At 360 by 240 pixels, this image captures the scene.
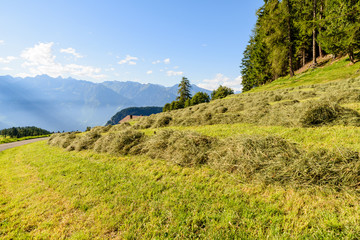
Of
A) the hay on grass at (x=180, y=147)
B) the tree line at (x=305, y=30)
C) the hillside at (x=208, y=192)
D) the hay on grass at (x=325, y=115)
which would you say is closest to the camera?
the hillside at (x=208, y=192)

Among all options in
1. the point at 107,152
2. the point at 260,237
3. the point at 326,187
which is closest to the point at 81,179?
the point at 107,152

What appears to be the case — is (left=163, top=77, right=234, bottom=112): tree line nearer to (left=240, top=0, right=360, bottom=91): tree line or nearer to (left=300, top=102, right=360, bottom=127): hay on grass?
(left=240, top=0, right=360, bottom=91): tree line

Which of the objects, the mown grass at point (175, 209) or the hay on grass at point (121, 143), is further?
the hay on grass at point (121, 143)

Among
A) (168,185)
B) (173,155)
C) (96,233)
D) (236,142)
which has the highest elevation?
(236,142)

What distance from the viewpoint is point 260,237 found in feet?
7.02

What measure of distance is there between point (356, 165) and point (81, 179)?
272 inches

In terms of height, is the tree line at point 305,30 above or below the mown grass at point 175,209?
above

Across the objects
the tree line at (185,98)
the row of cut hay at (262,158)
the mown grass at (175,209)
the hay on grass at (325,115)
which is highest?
the tree line at (185,98)

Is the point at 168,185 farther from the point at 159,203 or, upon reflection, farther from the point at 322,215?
the point at 322,215

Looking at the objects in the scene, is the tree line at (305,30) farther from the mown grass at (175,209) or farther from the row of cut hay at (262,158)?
the mown grass at (175,209)

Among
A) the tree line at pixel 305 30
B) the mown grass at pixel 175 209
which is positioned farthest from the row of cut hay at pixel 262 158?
the tree line at pixel 305 30

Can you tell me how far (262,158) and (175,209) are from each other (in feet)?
8.33

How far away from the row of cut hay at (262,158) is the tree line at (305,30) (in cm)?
2276

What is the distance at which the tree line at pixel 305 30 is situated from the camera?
17.7 metres
